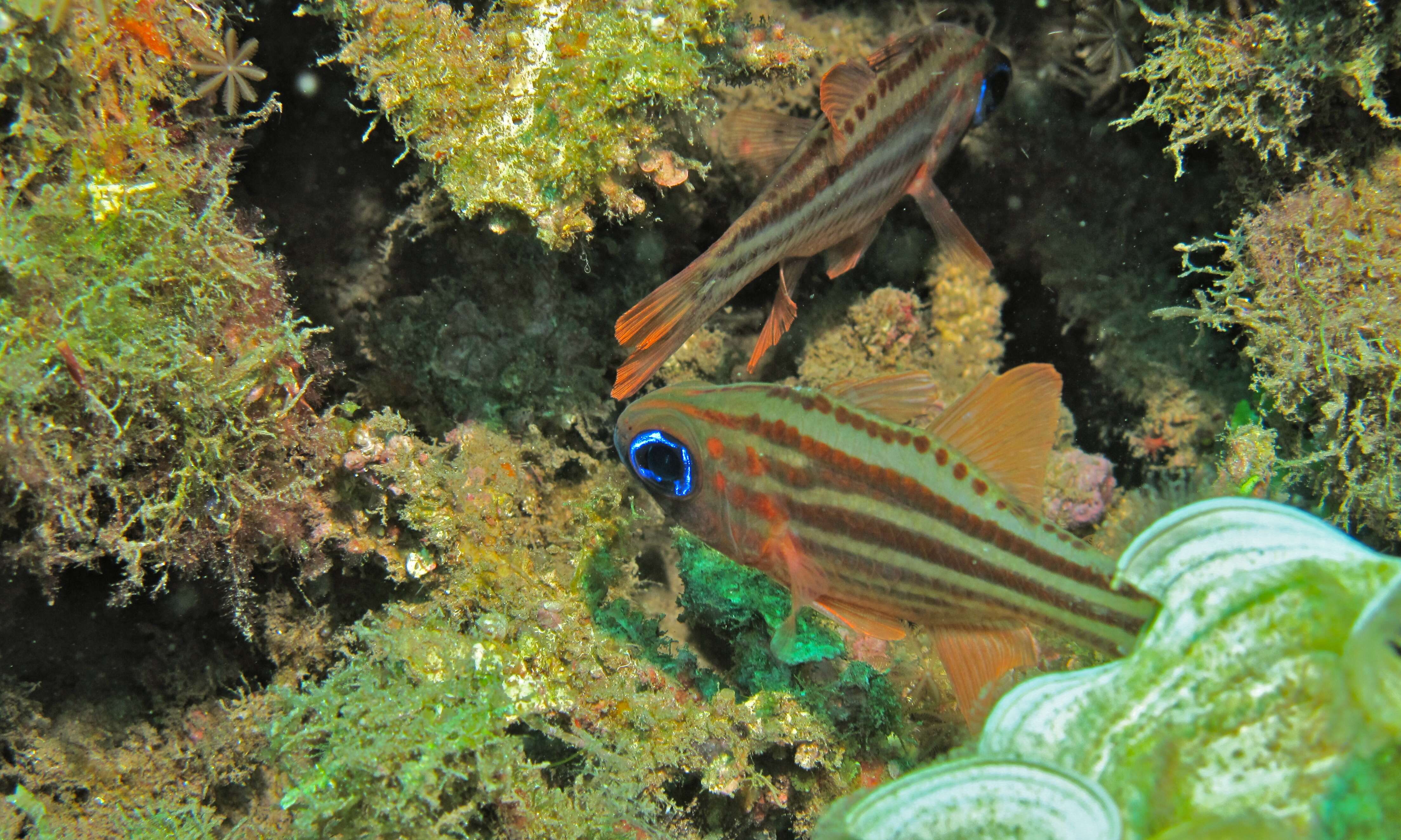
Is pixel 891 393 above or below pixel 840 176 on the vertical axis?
below

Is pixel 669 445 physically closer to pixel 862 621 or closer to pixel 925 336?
pixel 862 621

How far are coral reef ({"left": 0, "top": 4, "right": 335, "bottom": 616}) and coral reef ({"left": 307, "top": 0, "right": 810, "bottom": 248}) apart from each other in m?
0.77

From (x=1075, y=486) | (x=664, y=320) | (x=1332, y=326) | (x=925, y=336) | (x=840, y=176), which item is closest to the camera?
(x=664, y=320)

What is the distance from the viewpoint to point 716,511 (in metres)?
2.62

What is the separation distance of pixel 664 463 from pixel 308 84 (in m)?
2.81

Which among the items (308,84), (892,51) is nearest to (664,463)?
(892,51)

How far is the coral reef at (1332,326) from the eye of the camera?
311 cm

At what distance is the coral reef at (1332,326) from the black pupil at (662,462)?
9.81 ft

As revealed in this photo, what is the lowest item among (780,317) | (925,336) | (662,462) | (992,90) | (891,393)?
(662,462)

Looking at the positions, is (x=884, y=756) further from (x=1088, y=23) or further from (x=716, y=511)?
(x=1088, y=23)

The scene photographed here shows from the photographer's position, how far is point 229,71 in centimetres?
298

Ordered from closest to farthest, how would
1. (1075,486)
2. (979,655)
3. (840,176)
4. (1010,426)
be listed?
(1010,426) < (979,655) < (840,176) < (1075,486)

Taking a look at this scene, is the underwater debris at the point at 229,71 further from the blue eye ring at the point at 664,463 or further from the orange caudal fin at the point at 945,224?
the orange caudal fin at the point at 945,224

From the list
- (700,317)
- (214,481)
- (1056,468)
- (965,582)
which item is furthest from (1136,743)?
(214,481)
